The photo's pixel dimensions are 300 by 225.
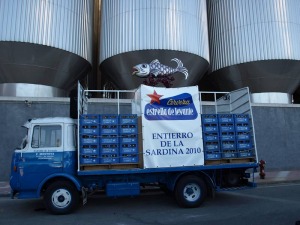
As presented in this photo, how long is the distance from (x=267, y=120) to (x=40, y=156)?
15.6 meters

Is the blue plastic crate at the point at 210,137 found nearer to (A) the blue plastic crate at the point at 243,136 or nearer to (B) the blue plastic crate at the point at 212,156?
(B) the blue plastic crate at the point at 212,156

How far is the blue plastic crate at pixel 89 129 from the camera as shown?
8836mm

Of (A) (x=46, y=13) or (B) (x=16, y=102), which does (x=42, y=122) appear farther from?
(A) (x=46, y=13)

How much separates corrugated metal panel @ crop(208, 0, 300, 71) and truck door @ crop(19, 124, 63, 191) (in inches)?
683

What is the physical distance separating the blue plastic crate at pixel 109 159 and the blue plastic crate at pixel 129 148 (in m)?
0.25

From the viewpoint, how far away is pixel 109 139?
8.99 metres

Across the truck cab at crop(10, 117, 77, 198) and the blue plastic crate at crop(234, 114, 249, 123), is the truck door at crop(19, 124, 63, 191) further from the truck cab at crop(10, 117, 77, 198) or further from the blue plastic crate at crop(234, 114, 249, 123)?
the blue plastic crate at crop(234, 114, 249, 123)

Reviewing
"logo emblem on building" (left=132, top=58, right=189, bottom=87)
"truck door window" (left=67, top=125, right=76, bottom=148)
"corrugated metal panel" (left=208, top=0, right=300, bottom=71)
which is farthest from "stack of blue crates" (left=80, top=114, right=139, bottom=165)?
"corrugated metal panel" (left=208, top=0, right=300, bottom=71)

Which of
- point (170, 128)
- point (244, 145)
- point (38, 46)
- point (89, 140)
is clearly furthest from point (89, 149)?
point (38, 46)

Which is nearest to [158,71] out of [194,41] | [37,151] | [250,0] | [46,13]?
[194,41]

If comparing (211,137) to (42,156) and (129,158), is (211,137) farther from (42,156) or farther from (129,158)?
(42,156)

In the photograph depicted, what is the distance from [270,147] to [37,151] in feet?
51.2

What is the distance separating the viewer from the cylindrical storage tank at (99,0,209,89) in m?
19.5

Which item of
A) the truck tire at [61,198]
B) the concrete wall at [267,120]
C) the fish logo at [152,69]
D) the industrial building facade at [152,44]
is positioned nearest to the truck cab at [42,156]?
the truck tire at [61,198]
